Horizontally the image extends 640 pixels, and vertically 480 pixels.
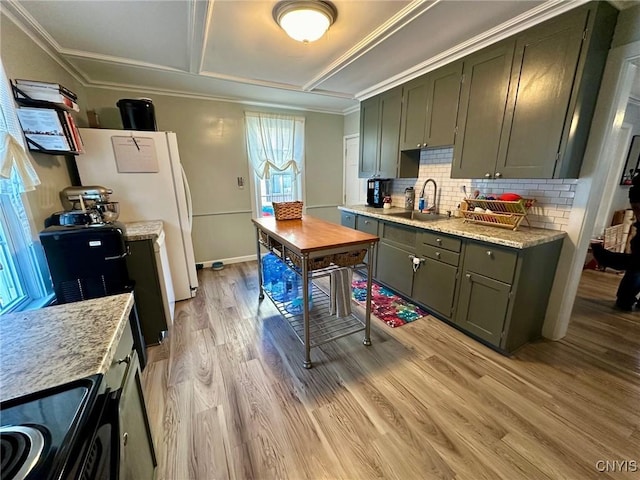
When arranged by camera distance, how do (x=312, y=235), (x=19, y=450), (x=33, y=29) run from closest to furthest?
(x=19, y=450) → (x=33, y=29) → (x=312, y=235)

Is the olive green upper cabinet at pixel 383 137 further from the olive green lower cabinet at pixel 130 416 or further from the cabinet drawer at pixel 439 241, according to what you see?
the olive green lower cabinet at pixel 130 416

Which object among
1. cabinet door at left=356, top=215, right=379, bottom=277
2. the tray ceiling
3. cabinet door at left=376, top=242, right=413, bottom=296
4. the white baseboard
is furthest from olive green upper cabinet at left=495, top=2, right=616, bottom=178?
the white baseboard

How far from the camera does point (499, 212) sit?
7.29 feet

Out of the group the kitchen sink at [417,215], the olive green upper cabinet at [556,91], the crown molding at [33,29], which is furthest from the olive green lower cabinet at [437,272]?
the crown molding at [33,29]

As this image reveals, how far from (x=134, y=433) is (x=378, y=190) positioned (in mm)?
3385

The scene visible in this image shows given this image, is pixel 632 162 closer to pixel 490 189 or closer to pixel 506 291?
pixel 490 189

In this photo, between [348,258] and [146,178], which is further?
[146,178]

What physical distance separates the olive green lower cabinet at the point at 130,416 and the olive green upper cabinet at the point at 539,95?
270cm

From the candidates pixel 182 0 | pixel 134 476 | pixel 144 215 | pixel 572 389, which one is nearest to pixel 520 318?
pixel 572 389

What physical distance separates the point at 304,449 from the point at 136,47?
131 inches

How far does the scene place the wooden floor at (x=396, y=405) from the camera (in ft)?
4.38

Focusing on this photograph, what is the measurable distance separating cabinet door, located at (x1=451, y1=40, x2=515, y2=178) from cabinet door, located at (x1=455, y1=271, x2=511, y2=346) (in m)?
0.94

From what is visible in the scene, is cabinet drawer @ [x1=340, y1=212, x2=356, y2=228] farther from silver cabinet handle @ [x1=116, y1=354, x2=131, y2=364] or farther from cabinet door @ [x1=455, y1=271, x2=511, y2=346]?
silver cabinet handle @ [x1=116, y1=354, x2=131, y2=364]

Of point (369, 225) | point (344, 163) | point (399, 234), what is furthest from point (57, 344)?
point (344, 163)
